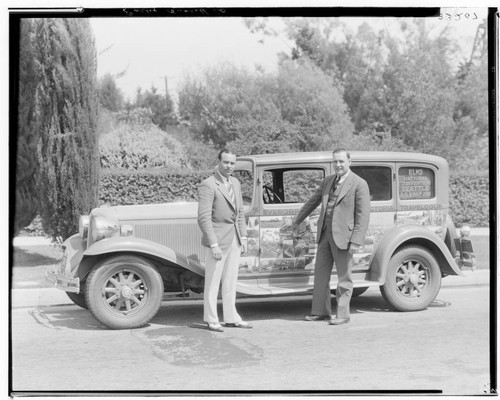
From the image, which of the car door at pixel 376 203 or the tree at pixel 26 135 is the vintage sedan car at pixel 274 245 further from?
the tree at pixel 26 135

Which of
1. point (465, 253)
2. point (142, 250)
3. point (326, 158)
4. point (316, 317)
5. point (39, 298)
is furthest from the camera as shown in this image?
point (39, 298)

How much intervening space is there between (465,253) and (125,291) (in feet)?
14.6

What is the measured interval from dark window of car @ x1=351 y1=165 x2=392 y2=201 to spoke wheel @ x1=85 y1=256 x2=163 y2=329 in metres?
2.87

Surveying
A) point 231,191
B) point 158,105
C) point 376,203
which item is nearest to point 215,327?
point 231,191

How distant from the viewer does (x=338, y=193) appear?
754 centimetres

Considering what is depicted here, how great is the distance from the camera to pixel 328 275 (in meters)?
7.70

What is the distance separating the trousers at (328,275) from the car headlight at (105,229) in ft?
7.34

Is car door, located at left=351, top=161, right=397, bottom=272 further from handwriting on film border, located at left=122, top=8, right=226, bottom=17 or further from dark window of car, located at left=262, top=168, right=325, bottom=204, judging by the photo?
handwriting on film border, located at left=122, top=8, right=226, bottom=17

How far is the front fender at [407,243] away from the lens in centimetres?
798

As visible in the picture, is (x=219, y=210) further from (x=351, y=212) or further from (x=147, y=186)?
(x=147, y=186)

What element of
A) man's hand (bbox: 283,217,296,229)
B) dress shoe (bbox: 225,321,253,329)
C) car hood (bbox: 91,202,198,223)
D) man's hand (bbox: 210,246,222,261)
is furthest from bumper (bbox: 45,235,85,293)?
man's hand (bbox: 283,217,296,229)

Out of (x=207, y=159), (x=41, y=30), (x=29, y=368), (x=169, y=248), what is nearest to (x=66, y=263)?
(x=169, y=248)

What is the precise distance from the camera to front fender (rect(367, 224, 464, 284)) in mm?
7984

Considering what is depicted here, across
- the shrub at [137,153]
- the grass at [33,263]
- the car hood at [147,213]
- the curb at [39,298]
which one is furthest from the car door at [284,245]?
the shrub at [137,153]
